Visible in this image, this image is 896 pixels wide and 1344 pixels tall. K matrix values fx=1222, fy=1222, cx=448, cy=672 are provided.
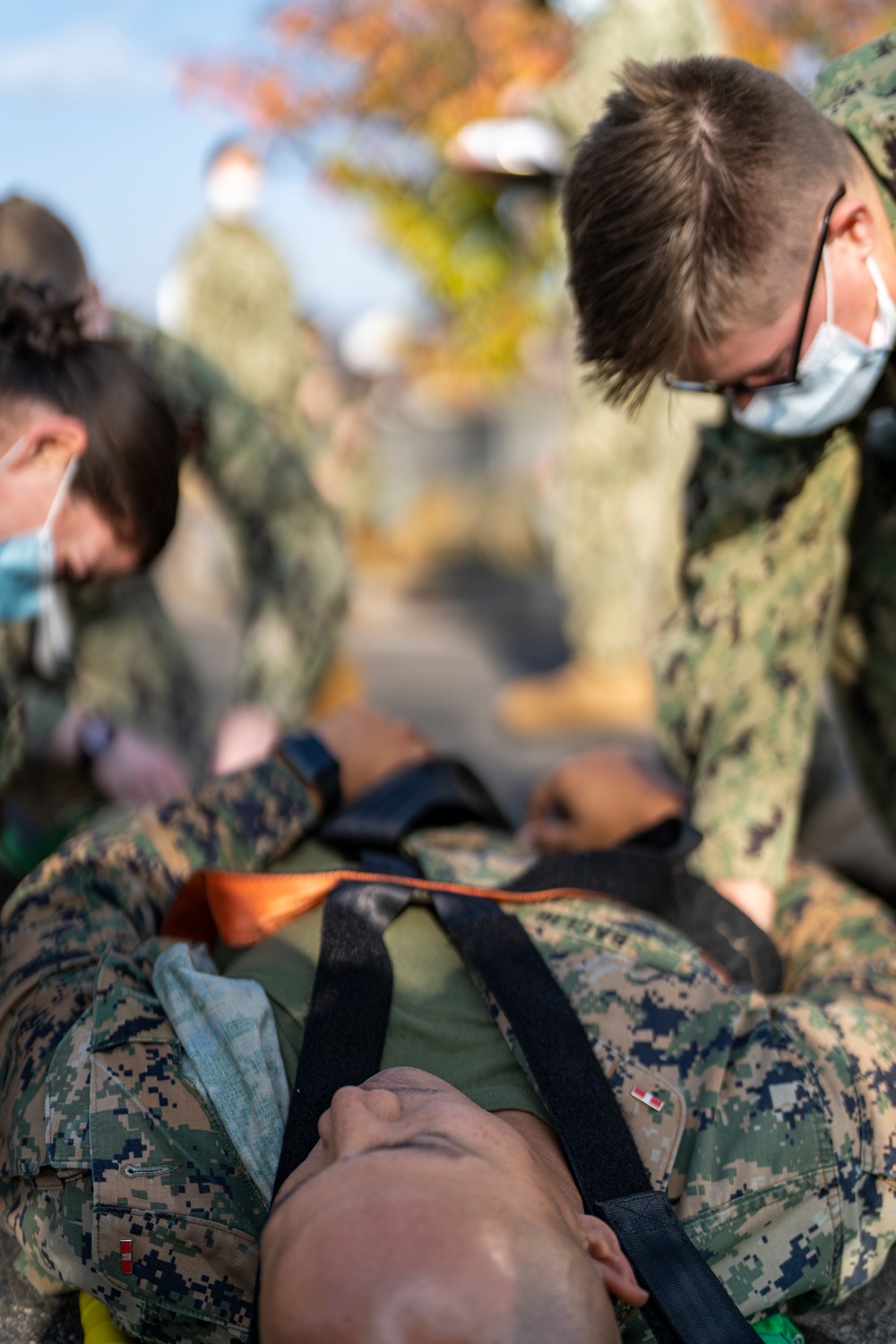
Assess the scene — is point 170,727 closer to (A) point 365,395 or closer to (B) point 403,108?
(A) point 365,395

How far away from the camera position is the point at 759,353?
5.84 ft

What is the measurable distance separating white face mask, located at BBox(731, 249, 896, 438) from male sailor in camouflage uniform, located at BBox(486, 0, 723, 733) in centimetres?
278

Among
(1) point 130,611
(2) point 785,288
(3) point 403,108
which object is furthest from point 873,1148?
(3) point 403,108

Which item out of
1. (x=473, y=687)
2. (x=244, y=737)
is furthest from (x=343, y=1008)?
(x=473, y=687)

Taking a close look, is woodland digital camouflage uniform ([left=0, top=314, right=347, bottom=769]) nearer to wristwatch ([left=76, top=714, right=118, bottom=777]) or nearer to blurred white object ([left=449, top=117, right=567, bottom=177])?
wristwatch ([left=76, top=714, right=118, bottom=777])

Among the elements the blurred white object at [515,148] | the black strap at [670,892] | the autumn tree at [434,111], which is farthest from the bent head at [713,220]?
the autumn tree at [434,111]

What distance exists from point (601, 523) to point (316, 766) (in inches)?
127

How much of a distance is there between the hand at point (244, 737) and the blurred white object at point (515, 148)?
10.5 ft

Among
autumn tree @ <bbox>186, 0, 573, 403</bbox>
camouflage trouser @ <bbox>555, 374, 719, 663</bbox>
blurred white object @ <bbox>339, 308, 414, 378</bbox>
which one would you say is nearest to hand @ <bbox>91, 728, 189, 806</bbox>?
camouflage trouser @ <bbox>555, 374, 719, 663</bbox>

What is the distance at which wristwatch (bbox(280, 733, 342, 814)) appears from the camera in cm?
204

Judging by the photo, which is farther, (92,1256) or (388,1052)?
(388,1052)

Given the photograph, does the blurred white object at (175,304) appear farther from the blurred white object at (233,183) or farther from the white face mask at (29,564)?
the white face mask at (29,564)

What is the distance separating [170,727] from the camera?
121 inches

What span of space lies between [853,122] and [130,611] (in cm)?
196
